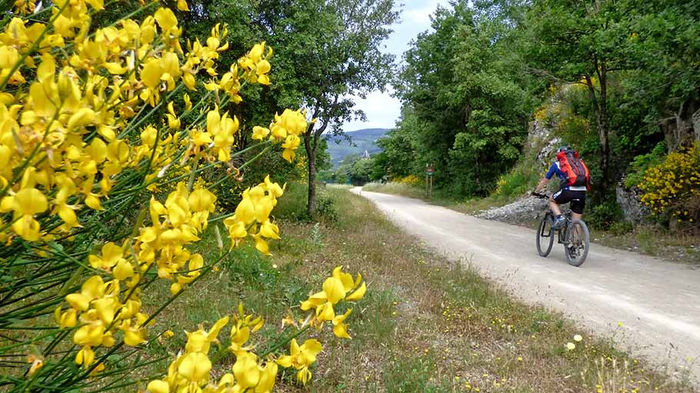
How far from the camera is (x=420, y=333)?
150 inches

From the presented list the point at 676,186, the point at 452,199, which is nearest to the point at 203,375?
the point at 676,186

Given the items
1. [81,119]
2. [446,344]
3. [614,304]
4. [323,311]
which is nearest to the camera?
[81,119]

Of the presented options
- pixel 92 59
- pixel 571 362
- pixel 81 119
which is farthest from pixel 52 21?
pixel 571 362

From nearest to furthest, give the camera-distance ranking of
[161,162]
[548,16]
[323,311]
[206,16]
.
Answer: [323,311] < [161,162] < [206,16] < [548,16]

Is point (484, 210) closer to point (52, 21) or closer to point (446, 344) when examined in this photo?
point (446, 344)

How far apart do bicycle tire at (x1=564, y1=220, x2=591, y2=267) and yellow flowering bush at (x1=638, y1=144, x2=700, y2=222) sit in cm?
295

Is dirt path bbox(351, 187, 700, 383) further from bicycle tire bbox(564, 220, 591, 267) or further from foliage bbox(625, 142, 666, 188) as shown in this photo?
foliage bbox(625, 142, 666, 188)

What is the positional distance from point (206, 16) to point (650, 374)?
789cm

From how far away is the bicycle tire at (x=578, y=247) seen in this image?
6.74 m

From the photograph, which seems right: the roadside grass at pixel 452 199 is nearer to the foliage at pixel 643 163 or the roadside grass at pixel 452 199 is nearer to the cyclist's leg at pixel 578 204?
the foliage at pixel 643 163

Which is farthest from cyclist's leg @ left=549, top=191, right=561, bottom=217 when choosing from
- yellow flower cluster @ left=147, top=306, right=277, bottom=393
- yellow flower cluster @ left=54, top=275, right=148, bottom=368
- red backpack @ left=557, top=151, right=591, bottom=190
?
yellow flower cluster @ left=54, top=275, right=148, bottom=368

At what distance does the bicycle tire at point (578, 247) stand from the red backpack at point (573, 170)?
2.13 ft

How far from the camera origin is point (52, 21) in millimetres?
923

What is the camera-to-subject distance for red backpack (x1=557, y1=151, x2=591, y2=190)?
718 centimetres
